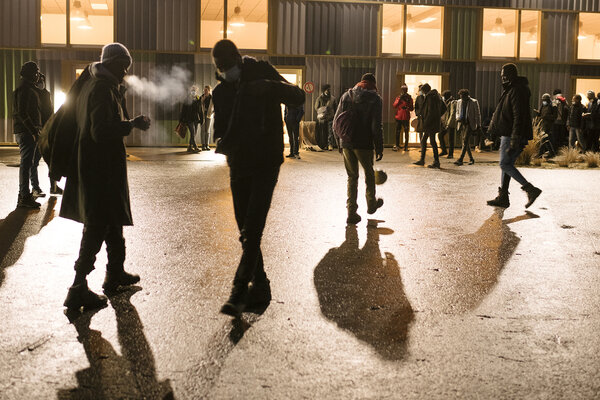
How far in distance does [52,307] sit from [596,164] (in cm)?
1565

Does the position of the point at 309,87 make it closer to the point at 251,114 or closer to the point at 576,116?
the point at 576,116

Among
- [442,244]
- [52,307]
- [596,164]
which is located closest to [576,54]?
[596,164]

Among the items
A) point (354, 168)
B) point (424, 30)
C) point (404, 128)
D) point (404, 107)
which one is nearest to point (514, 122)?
point (354, 168)

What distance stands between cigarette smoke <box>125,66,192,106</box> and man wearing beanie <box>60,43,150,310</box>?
19.1 meters

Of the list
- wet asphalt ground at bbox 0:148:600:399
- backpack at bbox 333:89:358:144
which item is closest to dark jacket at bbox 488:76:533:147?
wet asphalt ground at bbox 0:148:600:399

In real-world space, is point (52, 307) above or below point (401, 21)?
below

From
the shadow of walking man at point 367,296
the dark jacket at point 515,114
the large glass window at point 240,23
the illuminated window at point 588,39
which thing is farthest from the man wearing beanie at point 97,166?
the illuminated window at point 588,39

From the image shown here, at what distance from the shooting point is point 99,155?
5.27m

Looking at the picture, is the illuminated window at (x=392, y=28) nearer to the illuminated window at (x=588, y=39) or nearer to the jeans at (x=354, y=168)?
the illuminated window at (x=588, y=39)

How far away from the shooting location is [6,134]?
23.8 m

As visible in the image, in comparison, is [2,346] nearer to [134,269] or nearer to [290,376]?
[290,376]

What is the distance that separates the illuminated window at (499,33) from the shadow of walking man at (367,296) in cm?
2040

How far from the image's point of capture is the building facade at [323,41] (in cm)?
2389

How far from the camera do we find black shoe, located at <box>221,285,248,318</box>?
503 centimetres
